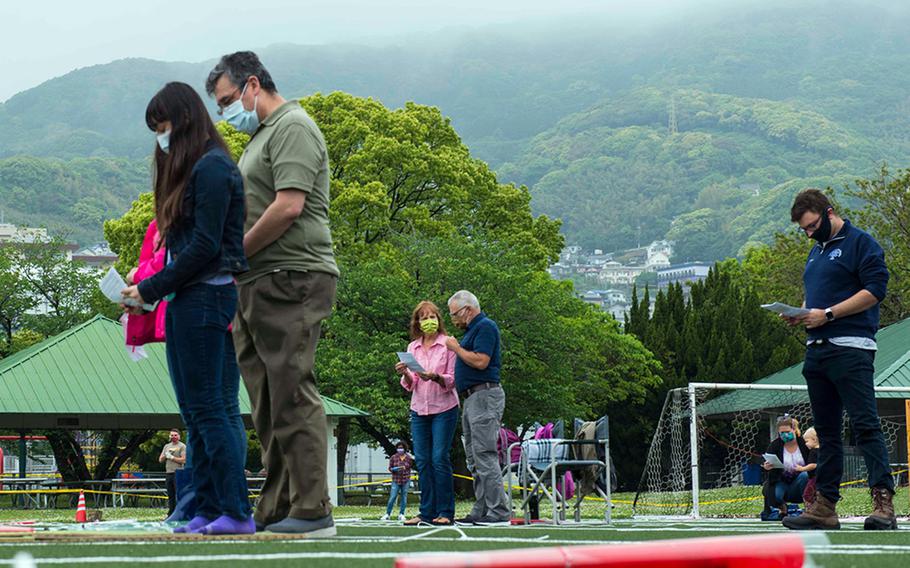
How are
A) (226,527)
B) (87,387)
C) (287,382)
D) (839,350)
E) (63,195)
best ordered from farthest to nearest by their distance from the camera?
(63,195)
(87,387)
(839,350)
(287,382)
(226,527)

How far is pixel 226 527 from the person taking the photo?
5648 millimetres

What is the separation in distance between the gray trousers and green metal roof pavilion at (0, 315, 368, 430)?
2245 cm

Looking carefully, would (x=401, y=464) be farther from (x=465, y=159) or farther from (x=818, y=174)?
(x=818, y=174)

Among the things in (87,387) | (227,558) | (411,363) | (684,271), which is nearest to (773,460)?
(411,363)

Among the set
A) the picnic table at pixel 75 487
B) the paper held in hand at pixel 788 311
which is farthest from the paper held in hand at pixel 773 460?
the picnic table at pixel 75 487

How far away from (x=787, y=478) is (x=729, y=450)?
2824cm

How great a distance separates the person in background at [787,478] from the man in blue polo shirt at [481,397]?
565cm

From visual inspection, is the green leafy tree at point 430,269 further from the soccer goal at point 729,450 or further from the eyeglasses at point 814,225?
the eyeglasses at point 814,225

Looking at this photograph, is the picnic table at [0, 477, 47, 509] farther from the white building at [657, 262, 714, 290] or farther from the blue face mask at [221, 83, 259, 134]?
the white building at [657, 262, 714, 290]

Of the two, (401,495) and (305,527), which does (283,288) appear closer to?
(305,527)

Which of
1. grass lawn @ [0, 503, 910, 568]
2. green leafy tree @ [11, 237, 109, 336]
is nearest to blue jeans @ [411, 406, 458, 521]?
grass lawn @ [0, 503, 910, 568]

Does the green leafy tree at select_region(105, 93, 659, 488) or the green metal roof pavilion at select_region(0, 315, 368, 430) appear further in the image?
the green leafy tree at select_region(105, 93, 659, 488)

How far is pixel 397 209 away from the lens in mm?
43875

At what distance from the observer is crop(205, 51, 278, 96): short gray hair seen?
6.76m
